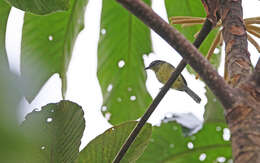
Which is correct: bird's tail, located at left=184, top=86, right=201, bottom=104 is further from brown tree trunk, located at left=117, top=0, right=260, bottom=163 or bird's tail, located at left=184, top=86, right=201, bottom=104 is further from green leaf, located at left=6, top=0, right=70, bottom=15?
brown tree trunk, located at left=117, top=0, right=260, bottom=163

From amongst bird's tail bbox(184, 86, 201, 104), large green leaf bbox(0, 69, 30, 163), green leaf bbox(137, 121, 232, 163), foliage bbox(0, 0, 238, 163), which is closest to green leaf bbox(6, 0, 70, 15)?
large green leaf bbox(0, 69, 30, 163)

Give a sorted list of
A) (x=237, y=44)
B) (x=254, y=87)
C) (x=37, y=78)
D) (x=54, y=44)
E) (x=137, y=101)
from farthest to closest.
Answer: (x=137, y=101)
(x=54, y=44)
(x=37, y=78)
(x=237, y=44)
(x=254, y=87)

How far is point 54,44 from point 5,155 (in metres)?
1.14

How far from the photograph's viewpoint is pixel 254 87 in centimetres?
66

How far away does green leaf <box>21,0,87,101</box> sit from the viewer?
1.92 m

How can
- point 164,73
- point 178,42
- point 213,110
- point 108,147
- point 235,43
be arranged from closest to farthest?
point 178,42 < point 235,43 < point 108,147 < point 164,73 < point 213,110

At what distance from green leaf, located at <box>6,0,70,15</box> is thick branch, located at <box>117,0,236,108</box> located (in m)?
0.46

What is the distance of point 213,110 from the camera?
1903 mm

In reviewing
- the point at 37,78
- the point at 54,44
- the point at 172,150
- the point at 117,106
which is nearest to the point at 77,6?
the point at 54,44

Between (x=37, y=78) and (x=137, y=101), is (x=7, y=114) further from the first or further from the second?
(x=137, y=101)

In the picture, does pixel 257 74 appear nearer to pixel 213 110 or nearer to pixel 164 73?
pixel 164 73

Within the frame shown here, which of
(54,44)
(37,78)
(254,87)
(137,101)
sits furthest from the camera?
(137,101)

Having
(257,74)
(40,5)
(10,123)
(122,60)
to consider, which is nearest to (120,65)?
(122,60)

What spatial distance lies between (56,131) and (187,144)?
109 centimetres
